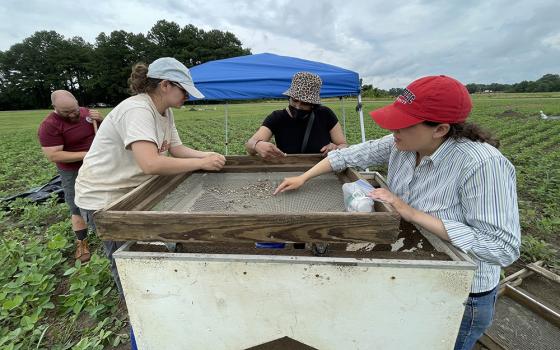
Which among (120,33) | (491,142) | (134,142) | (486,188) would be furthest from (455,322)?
(120,33)

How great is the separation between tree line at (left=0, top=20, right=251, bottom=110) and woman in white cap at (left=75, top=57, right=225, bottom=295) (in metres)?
58.0

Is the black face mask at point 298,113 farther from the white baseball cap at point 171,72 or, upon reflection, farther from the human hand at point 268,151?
the white baseball cap at point 171,72

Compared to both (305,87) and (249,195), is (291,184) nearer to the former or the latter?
(249,195)

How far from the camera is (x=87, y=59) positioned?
57.5m

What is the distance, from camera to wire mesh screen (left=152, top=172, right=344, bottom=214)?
5.08 feet

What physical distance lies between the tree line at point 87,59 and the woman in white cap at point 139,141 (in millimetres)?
58025

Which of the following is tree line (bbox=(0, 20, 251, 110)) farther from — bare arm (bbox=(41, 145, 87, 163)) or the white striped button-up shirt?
the white striped button-up shirt

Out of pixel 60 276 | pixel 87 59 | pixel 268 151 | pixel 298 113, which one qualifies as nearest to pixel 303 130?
pixel 298 113

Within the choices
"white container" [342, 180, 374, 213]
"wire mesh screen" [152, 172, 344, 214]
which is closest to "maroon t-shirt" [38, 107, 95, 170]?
"wire mesh screen" [152, 172, 344, 214]

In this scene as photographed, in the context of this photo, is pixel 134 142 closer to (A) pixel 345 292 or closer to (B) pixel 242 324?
(B) pixel 242 324

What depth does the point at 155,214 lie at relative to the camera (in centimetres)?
113

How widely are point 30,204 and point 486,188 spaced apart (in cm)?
589

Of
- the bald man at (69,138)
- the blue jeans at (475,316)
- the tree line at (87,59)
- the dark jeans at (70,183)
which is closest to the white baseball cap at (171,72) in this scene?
the blue jeans at (475,316)

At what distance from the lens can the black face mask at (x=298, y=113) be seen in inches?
109
